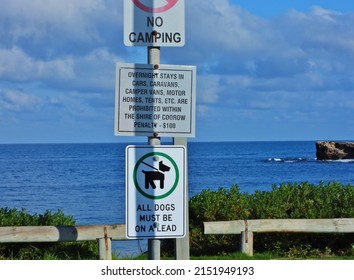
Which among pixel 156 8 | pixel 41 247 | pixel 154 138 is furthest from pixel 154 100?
pixel 41 247

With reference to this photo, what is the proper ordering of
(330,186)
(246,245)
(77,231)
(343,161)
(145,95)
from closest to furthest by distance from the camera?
(145,95), (77,231), (246,245), (330,186), (343,161)

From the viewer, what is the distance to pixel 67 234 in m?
10.7

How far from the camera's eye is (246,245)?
1152 centimetres

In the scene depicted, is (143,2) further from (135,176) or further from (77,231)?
(77,231)

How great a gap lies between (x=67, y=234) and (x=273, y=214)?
377 centimetres

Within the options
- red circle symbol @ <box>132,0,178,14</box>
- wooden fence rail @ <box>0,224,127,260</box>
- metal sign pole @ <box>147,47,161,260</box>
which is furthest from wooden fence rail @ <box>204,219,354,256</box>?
red circle symbol @ <box>132,0,178,14</box>

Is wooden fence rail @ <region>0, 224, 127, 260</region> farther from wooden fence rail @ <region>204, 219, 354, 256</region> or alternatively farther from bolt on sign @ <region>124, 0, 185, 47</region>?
bolt on sign @ <region>124, 0, 185, 47</region>

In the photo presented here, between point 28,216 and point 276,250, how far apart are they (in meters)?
4.18

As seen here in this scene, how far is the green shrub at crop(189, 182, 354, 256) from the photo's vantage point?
12258 mm

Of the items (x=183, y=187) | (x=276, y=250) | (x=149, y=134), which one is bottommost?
(x=276, y=250)

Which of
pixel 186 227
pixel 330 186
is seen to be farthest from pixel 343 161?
pixel 186 227

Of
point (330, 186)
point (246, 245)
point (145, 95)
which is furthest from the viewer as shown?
point (330, 186)

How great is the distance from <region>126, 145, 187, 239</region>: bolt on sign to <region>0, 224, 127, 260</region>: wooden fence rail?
4.54 meters

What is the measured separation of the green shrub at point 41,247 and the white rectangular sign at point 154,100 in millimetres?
5421
